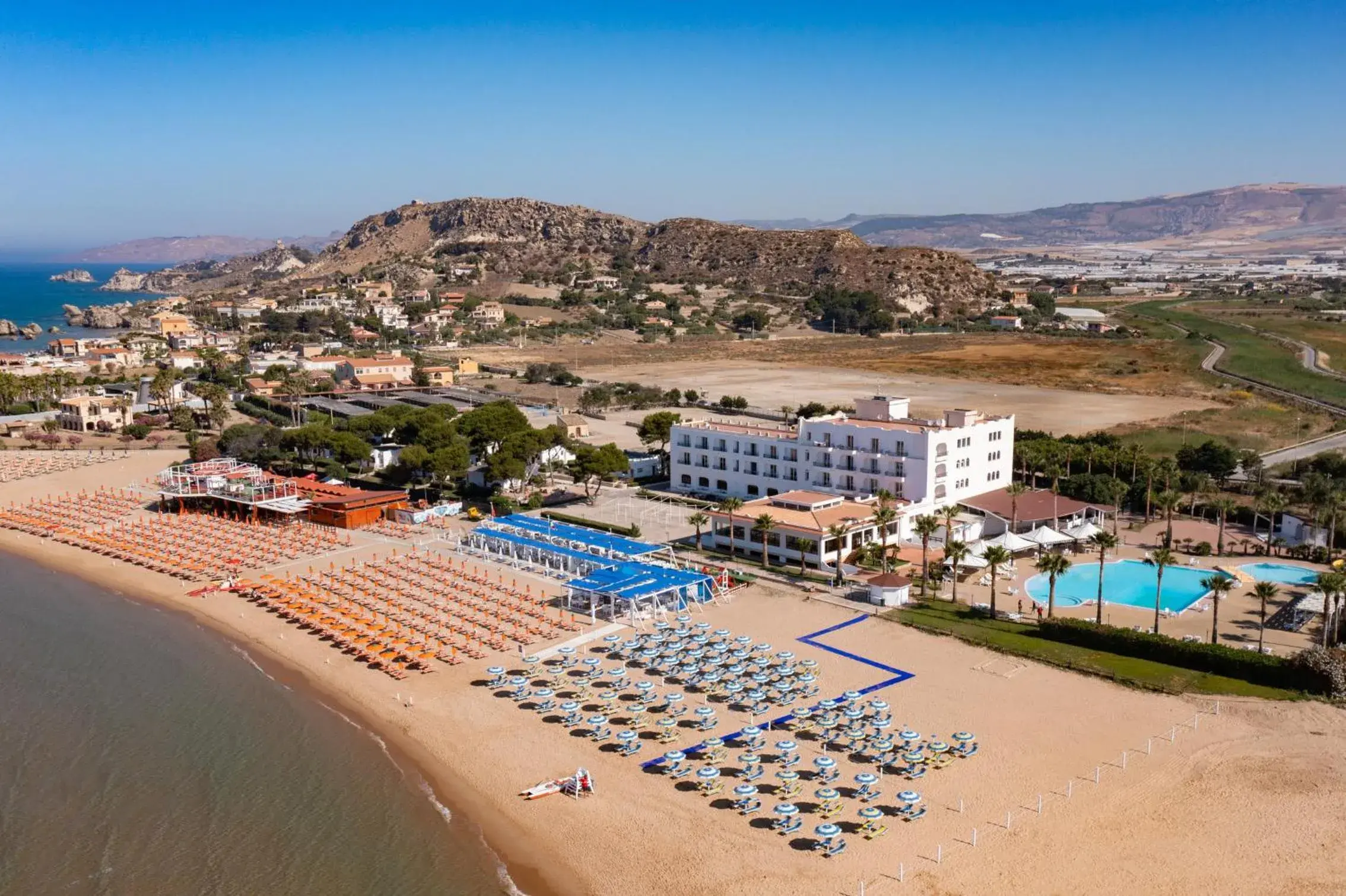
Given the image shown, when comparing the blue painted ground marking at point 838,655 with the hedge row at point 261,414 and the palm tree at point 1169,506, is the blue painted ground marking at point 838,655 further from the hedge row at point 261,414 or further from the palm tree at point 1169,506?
the hedge row at point 261,414

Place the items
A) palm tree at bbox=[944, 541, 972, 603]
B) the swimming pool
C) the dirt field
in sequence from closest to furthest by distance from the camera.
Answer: palm tree at bbox=[944, 541, 972, 603] < the swimming pool < the dirt field

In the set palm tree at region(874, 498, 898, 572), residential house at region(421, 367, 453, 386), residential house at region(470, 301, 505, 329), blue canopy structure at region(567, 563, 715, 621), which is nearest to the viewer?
blue canopy structure at region(567, 563, 715, 621)

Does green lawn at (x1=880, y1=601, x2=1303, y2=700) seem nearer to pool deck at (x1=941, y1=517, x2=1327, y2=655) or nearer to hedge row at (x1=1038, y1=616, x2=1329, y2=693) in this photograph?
hedge row at (x1=1038, y1=616, x2=1329, y2=693)

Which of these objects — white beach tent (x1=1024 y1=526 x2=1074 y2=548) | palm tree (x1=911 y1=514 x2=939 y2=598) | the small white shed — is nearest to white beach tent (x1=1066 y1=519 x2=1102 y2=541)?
white beach tent (x1=1024 y1=526 x2=1074 y2=548)

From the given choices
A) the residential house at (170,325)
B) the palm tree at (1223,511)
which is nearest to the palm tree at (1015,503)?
the palm tree at (1223,511)

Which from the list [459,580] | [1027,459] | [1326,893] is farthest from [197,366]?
[1326,893]

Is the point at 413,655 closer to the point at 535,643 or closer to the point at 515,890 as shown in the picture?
the point at 535,643
